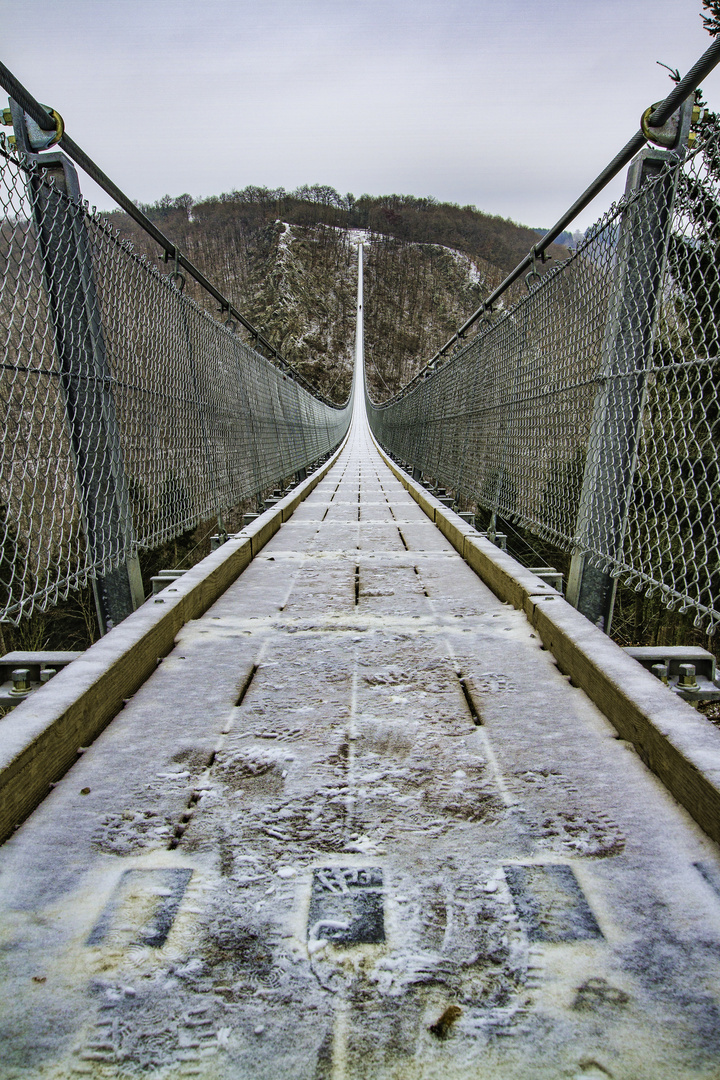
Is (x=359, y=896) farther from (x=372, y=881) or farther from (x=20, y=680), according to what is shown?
(x=20, y=680)

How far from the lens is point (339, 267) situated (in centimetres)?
7119

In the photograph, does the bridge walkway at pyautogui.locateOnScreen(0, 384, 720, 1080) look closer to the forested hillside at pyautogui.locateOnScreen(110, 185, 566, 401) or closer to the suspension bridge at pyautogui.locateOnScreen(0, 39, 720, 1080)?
the suspension bridge at pyautogui.locateOnScreen(0, 39, 720, 1080)

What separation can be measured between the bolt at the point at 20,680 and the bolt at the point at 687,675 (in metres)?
1.60

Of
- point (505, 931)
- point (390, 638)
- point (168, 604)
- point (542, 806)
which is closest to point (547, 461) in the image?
point (390, 638)

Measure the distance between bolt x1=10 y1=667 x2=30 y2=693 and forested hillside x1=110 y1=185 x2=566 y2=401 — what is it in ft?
188

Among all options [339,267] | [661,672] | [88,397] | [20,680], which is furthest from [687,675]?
[339,267]

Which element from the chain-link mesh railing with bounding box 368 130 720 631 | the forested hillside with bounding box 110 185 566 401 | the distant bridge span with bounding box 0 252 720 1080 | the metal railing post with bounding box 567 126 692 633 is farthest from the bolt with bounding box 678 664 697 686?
the forested hillside with bounding box 110 185 566 401

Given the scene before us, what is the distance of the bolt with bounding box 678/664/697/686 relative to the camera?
164 cm

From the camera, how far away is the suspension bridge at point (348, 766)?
0.75m

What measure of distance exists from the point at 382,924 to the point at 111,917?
0.36 metres

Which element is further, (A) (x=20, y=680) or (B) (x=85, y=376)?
(B) (x=85, y=376)

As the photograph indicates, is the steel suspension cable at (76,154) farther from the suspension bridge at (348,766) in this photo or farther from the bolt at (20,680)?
the bolt at (20,680)

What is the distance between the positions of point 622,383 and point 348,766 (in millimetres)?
1430

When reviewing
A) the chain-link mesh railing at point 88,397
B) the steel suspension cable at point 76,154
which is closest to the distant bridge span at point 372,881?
the chain-link mesh railing at point 88,397
